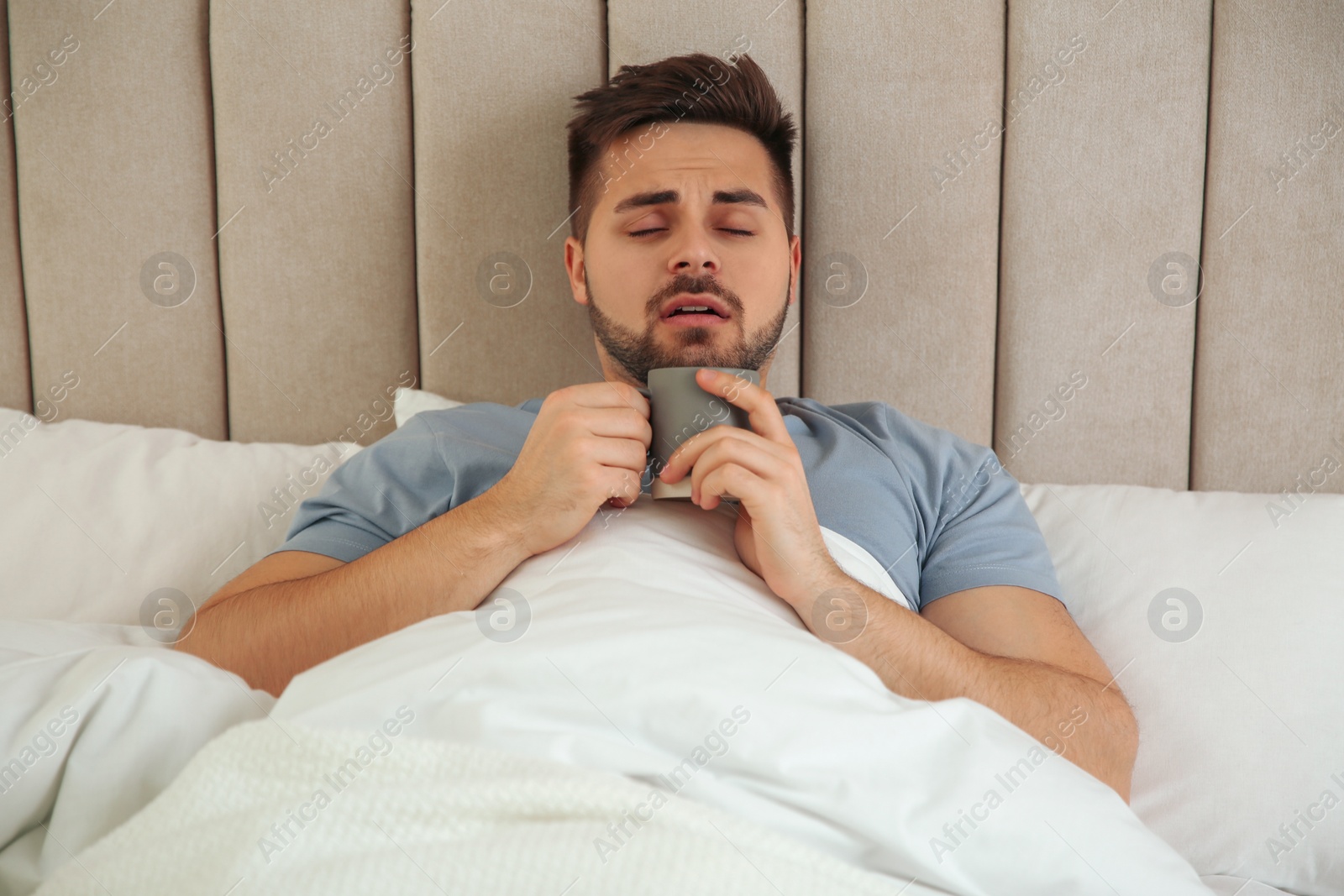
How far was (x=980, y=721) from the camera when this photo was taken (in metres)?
0.58

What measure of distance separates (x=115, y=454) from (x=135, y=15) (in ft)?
2.28

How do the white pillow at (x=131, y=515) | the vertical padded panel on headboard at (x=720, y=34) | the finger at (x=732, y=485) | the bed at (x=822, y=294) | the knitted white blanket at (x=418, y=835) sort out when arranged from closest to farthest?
the knitted white blanket at (x=418, y=835), the finger at (x=732, y=485), the bed at (x=822, y=294), the white pillow at (x=131, y=515), the vertical padded panel on headboard at (x=720, y=34)

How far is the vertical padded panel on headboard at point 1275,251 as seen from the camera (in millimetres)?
1127

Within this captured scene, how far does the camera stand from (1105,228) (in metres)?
Result: 1.17

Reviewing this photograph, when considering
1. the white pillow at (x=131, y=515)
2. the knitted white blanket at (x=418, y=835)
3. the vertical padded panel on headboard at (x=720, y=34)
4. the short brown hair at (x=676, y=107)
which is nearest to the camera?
the knitted white blanket at (x=418, y=835)

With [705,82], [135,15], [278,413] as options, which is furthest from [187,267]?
[705,82]

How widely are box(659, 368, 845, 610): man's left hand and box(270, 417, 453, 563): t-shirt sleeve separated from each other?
358mm

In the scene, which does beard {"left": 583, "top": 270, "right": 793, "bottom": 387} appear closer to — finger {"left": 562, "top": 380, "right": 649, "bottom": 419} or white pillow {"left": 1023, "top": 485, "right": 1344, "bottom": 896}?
finger {"left": 562, "top": 380, "right": 649, "bottom": 419}

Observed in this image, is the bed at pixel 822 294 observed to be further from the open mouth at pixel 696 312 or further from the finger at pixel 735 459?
the open mouth at pixel 696 312

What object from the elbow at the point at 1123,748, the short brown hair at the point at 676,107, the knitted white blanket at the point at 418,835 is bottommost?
the elbow at the point at 1123,748

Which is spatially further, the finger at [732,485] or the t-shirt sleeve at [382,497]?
the t-shirt sleeve at [382,497]

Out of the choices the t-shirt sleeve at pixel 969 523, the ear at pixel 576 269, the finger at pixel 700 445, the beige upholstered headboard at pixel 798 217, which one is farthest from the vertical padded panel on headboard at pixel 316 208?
the t-shirt sleeve at pixel 969 523

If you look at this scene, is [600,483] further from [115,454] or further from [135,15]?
[135,15]

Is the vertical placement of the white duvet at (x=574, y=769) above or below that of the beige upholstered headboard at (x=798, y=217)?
below
